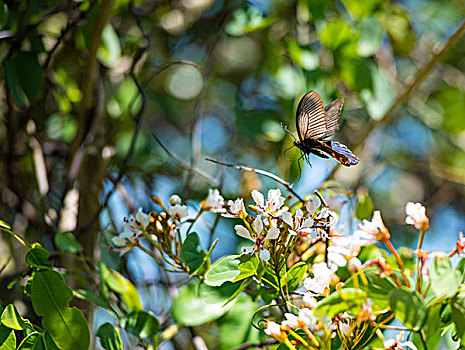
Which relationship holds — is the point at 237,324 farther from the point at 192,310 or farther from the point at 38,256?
the point at 38,256

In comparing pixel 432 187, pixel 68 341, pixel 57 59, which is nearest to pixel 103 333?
pixel 68 341

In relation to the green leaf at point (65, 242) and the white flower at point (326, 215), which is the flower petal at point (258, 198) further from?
the green leaf at point (65, 242)

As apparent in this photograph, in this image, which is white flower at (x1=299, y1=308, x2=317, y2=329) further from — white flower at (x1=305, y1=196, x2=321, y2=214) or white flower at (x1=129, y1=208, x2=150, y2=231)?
white flower at (x1=129, y1=208, x2=150, y2=231)

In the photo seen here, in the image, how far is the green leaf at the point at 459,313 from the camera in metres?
0.38

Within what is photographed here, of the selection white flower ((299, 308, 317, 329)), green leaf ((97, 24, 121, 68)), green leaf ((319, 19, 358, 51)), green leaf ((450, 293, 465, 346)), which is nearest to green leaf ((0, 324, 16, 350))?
white flower ((299, 308, 317, 329))

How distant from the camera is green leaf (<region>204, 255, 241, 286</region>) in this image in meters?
0.43

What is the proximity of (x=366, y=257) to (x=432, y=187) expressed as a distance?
105 cm

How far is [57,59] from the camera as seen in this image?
947 millimetres

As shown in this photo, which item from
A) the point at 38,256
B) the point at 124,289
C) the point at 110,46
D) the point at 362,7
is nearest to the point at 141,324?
the point at 124,289

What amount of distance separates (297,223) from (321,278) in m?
0.05

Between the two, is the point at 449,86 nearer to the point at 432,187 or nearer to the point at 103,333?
the point at 432,187

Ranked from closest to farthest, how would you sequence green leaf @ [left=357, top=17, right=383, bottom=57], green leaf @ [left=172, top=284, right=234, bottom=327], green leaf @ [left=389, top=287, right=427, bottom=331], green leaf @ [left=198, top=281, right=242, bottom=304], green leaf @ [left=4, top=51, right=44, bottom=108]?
green leaf @ [left=389, top=287, right=427, bottom=331], green leaf @ [left=198, top=281, right=242, bottom=304], green leaf @ [left=172, top=284, right=234, bottom=327], green leaf @ [left=4, top=51, right=44, bottom=108], green leaf @ [left=357, top=17, right=383, bottom=57]

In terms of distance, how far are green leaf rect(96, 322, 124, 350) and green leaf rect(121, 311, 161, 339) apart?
3 centimetres

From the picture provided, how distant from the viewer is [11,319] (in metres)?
0.44
